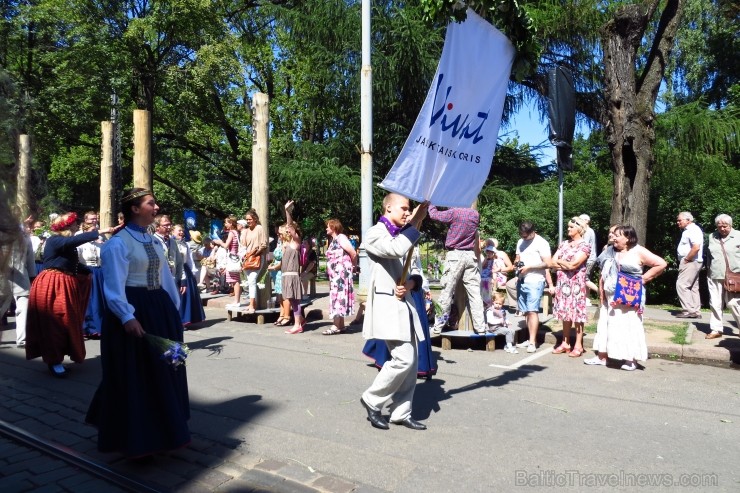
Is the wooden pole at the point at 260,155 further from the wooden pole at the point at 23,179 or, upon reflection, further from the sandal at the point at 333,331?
the wooden pole at the point at 23,179

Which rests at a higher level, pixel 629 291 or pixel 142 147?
pixel 142 147

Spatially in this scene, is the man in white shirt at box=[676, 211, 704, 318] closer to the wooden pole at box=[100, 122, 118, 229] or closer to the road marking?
the road marking

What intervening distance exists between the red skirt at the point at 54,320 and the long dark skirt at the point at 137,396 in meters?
3.05

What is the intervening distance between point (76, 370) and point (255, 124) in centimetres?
627

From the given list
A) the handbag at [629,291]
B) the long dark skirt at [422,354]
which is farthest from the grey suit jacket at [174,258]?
the handbag at [629,291]

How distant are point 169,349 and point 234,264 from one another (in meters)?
8.83

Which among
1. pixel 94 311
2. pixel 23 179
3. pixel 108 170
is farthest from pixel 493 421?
pixel 108 170

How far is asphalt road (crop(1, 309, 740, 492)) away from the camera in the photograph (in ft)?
13.2

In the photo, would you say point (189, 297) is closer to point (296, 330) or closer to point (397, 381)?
point (296, 330)

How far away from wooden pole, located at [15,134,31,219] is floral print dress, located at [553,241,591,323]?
6616 mm

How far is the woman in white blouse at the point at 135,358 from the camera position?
3998 millimetres

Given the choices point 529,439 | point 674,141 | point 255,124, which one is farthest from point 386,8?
point 529,439

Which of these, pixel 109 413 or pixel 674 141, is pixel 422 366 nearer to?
pixel 109 413

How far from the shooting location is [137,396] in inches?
158
